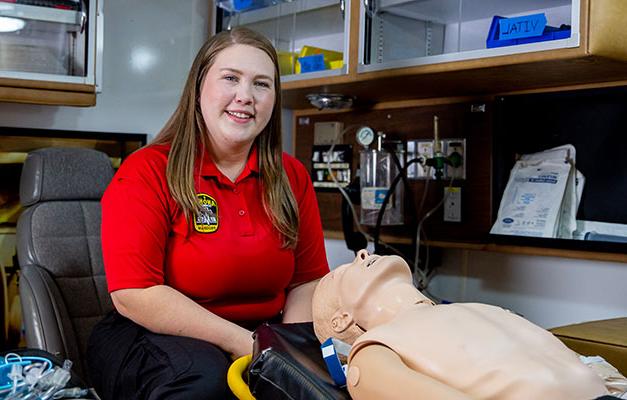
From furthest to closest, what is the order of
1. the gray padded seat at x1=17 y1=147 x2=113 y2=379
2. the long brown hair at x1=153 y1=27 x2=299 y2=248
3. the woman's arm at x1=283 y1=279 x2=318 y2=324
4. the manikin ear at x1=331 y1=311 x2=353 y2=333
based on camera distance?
the gray padded seat at x1=17 y1=147 x2=113 y2=379, the woman's arm at x1=283 y1=279 x2=318 y2=324, the long brown hair at x1=153 y1=27 x2=299 y2=248, the manikin ear at x1=331 y1=311 x2=353 y2=333

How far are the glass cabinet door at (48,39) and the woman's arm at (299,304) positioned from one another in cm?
102

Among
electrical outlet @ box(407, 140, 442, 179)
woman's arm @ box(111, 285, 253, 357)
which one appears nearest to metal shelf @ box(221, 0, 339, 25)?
electrical outlet @ box(407, 140, 442, 179)

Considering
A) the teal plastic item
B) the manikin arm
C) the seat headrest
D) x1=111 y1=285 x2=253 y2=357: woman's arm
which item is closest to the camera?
the manikin arm

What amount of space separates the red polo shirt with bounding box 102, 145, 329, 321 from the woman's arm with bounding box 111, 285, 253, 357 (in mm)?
29

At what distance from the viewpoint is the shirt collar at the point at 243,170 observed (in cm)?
171

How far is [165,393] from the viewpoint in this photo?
1.35 meters

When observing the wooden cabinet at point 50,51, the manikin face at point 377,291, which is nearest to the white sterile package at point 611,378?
the manikin face at point 377,291

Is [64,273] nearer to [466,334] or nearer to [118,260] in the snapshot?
[118,260]

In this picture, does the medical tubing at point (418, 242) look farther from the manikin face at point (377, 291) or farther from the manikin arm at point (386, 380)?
the manikin arm at point (386, 380)

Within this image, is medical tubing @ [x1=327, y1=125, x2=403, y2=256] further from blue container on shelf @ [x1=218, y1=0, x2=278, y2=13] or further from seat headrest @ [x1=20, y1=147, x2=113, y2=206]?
seat headrest @ [x1=20, y1=147, x2=113, y2=206]

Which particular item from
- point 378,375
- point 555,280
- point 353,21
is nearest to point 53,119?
point 353,21

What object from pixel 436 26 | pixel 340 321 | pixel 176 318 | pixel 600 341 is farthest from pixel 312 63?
pixel 340 321

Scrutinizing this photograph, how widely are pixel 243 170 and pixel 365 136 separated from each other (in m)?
0.77

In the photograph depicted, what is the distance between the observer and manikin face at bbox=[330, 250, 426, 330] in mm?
1085
